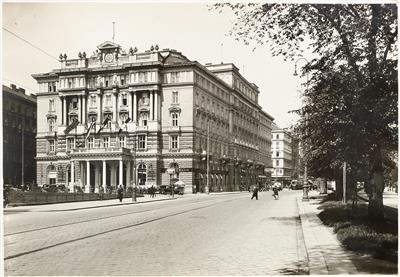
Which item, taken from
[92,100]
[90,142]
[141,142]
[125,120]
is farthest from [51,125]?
[141,142]

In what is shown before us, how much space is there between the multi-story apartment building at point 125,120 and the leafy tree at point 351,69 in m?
52.8

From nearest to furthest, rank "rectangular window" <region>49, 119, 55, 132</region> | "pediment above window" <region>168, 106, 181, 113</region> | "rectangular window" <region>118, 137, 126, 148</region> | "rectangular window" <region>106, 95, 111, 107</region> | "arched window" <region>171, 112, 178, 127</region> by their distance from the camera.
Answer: "pediment above window" <region>168, 106, 181, 113</region>
"arched window" <region>171, 112, 178, 127</region>
"rectangular window" <region>118, 137, 126, 148</region>
"rectangular window" <region>106, 95, 111, 107</region>
"rectangular window" <region>49, 119, 55, 132</region>

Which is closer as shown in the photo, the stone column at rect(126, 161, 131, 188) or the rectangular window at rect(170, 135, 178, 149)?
the stone column at rect(126, 161, 131, 188)

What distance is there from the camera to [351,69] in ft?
47.2

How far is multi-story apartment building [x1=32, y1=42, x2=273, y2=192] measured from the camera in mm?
69250

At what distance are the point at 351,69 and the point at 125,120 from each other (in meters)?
55.8

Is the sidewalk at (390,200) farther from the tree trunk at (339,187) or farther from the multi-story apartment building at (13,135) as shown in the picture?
the multi-story apartment building at (13,135)

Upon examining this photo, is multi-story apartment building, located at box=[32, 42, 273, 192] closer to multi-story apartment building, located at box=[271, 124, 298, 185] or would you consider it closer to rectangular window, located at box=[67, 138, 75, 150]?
rectangular window, located at box=[67, 138, 75, 150]

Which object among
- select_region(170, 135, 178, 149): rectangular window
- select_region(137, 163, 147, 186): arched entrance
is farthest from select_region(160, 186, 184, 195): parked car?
select_region(170, 135, 178, 149): rectangular window

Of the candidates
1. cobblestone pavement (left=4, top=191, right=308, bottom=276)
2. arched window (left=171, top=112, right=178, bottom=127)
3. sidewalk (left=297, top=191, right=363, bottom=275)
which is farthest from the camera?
arched window (left=171, top=112, right=178, bottom=127)

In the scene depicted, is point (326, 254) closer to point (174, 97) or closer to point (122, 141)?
point (174, 97)

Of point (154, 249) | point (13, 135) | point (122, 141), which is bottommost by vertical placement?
point (154, 249)

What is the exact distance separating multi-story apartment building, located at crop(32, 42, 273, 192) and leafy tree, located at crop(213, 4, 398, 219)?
52.8 m

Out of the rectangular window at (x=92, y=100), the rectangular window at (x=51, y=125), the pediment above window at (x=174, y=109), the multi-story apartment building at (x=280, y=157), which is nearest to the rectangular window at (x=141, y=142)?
the pediment above window at (x=174, y=109)
